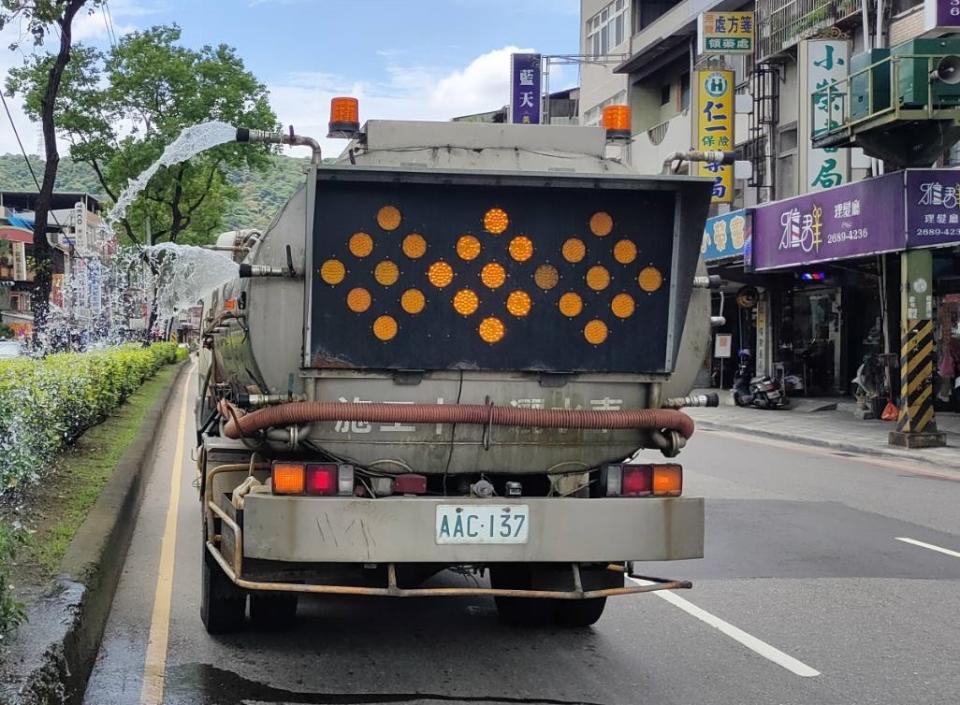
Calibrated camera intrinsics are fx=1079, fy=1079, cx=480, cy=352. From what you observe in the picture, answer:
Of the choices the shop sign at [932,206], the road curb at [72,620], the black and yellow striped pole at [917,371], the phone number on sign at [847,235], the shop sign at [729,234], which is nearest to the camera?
the road curb at [72,620]

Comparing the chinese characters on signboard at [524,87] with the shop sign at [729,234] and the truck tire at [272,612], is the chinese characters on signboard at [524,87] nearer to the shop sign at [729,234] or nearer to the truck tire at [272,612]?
the shop sign at [729,234]

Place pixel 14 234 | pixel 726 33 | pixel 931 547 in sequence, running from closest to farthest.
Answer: pixel 931 547 → pixel 726 33 → pixel 14 234

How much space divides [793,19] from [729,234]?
5.39 meters

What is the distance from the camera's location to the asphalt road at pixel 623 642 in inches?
205

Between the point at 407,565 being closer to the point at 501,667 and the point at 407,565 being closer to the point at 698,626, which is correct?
the point at 501,667

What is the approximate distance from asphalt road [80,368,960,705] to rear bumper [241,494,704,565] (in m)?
0.71

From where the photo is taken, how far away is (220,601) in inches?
232

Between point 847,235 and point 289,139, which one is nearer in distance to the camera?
point 289,139

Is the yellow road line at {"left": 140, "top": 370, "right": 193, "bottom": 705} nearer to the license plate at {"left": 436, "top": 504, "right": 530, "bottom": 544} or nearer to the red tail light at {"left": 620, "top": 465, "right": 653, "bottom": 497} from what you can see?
the license plate at {"left": 436, "top": 504, "right": 530, "bottom": 544}

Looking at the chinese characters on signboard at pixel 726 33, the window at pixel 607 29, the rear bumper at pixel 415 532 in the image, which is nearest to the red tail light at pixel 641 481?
the rear bumper at pixel 415 532

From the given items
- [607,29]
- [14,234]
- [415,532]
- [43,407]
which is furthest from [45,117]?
[14,234]

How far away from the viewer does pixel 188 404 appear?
2666 centimetres

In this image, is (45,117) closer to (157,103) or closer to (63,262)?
(157,103)

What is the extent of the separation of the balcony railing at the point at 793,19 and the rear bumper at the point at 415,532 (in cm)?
2061
